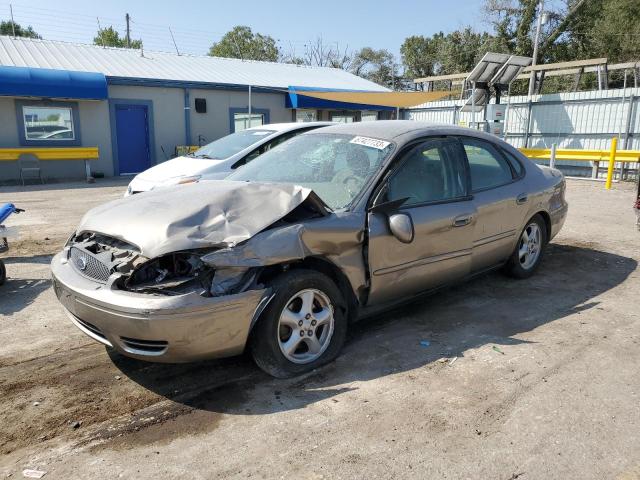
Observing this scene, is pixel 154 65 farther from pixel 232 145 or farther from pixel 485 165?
pixel 485 165

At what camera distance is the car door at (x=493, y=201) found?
4.57 metres

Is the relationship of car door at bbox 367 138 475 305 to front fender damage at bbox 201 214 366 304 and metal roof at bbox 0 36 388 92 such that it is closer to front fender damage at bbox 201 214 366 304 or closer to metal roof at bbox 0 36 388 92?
front fender damage at bbox 201 214 366 304

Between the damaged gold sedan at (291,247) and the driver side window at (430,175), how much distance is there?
0.01 meters

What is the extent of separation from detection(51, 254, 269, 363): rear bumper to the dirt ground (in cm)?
36

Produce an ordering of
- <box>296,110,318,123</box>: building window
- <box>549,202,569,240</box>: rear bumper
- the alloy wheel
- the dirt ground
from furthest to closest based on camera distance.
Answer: <box>296,110,318,123</box>: building window < <box>549,202,569,240</box>: rear bumper < the alloy wheel < the dirt ground

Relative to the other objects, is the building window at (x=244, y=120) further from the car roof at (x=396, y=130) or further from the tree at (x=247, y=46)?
the tree at (x=247, y=46)

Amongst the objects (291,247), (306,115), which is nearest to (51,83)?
(306,115)

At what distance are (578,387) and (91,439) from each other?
9.61 ft

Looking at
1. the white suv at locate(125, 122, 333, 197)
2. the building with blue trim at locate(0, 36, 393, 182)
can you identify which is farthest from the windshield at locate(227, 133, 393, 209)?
the building with blue trim at locate(0, 36, 393, 182)

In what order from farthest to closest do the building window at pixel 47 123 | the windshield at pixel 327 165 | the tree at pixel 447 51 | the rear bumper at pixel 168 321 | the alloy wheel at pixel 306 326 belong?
the tree at pixel 447 51, the building window at pixel 47 123, the windshield at pixel 327 165, the alloy wheel at pixel 306 326, the rear bumper at pixel 168 321

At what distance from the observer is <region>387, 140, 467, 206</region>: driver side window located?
397cm

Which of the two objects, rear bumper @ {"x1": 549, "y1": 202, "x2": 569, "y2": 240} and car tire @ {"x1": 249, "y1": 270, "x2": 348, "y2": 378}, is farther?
rear bumper @ {"x1": 549, "y1": 202, "x2": 569, "y2": 240}

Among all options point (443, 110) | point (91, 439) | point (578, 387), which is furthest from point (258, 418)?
point (443, 110)

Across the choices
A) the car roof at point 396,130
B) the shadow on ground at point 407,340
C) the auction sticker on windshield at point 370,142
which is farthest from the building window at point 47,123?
the auction sticker on windshield at point 370,142
